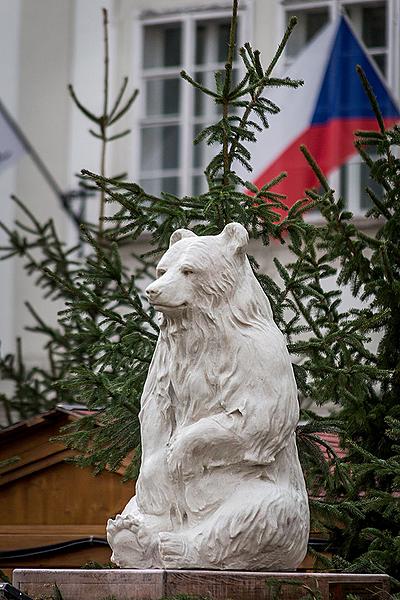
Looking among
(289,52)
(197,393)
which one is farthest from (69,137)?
(197,393)

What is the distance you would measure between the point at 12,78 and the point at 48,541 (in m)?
11.3

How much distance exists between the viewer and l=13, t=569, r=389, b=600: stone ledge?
9109 mm

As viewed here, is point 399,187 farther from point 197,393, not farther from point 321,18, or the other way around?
point 321,18

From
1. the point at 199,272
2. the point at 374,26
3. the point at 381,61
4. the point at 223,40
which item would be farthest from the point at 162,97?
the point at 199,272

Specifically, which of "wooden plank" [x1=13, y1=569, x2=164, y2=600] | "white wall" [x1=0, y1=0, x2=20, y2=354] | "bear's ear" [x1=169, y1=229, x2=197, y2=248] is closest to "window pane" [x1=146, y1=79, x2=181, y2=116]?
"white wall" [x1=0, y1=0, x2=20, y2=354]

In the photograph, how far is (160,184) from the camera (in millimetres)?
24047

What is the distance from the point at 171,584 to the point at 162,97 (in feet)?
51.0

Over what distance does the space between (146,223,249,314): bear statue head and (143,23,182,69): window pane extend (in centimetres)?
1461

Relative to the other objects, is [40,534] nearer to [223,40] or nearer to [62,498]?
[62,498]

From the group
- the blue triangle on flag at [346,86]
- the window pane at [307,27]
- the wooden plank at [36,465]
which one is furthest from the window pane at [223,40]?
the wooden plank at [36,465]

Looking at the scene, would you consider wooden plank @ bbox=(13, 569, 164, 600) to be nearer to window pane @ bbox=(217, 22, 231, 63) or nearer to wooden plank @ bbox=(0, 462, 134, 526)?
wooden plank @ bbox=(0, 462, 134, 526)

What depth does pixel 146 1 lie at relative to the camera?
951 inches

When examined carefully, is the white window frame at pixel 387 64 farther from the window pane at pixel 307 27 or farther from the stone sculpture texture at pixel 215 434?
the stone sculpture texture at pixel 215 434

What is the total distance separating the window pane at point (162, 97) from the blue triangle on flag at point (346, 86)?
307 cm
